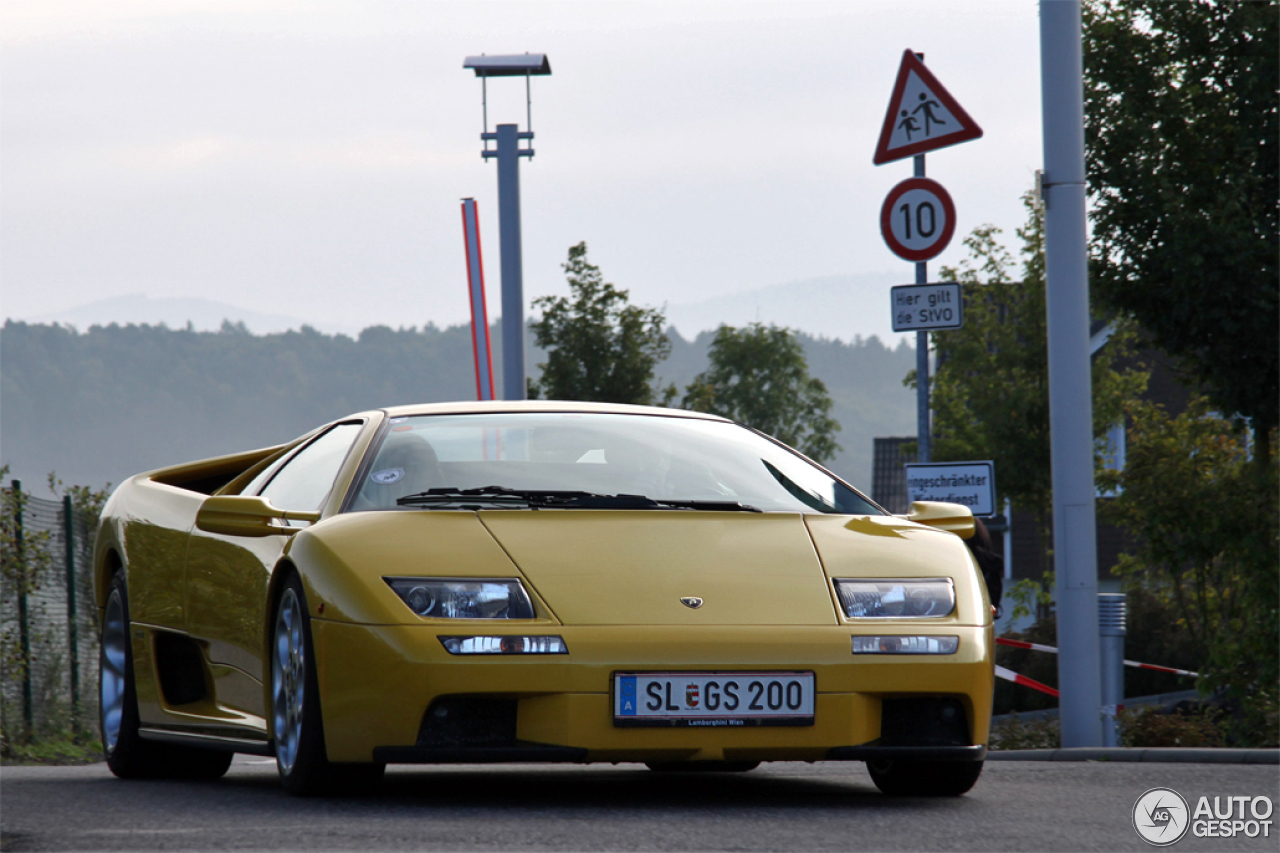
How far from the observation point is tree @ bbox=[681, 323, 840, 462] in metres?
75.3

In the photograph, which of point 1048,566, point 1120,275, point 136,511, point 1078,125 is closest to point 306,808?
point 136,511

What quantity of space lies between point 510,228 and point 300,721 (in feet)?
38.4

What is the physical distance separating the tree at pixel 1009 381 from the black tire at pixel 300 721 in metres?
18.0

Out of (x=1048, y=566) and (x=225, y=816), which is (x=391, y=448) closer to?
(x=225, y=816)

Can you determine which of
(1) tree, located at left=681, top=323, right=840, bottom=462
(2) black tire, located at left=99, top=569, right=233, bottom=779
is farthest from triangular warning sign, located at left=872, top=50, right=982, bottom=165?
(1) tree, located at left=681, top=323, right=840, bottom=462

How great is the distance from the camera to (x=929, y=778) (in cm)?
545

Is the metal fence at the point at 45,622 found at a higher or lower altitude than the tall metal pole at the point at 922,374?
lower

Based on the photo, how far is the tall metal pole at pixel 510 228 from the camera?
16.5 meters

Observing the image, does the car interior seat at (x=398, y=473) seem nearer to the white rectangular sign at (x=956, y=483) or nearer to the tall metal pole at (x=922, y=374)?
the white rectangular sign at (x=956, y=483)

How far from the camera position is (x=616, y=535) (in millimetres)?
5207

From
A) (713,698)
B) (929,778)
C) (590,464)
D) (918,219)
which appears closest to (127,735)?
(590,464)

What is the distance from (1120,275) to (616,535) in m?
9.35

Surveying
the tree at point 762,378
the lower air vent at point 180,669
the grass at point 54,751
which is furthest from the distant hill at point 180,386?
the lower air vent at point 180,669

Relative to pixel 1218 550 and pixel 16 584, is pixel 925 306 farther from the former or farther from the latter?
pixel 16 584
